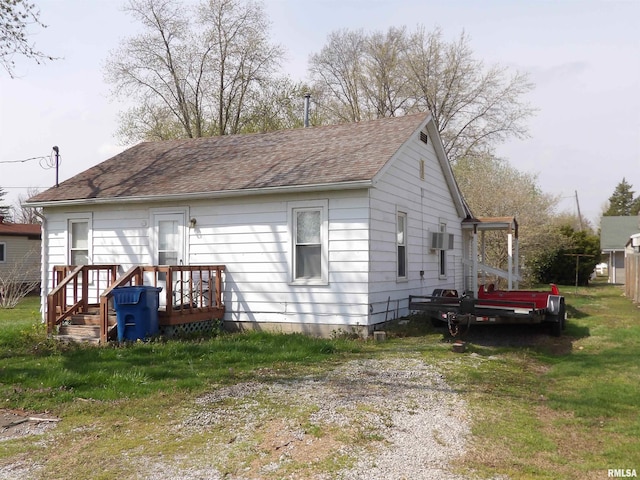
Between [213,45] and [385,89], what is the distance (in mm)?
10311

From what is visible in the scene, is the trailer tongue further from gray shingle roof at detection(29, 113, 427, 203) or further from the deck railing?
the deck railing

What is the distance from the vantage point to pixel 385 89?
114 ft

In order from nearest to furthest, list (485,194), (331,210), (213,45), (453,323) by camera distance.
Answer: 1. (453,323)
2. (331,210)
3. (485,194)
4. (213,45)

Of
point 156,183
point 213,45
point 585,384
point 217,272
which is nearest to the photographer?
point 585,384

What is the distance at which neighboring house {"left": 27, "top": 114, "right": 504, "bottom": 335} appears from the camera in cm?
1150

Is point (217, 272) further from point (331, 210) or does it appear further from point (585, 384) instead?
point (585, 384)

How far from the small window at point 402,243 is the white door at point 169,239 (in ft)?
16.0

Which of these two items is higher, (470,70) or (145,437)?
(470,70)

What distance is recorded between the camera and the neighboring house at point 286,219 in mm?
11500

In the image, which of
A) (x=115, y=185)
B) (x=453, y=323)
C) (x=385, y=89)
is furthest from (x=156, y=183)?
(x=385, y=89)

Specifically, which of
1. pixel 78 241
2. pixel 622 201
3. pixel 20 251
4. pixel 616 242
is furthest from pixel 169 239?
pixel 622 201

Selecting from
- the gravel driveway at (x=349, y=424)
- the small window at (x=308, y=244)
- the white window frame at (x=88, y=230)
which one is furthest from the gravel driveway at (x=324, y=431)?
the white window frame at (x=88, y=230)

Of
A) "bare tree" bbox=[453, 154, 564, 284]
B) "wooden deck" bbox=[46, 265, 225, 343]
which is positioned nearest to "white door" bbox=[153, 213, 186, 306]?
"wooden deck" bbox=[46, 265, 225, 343]

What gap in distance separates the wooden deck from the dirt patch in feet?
13.7
